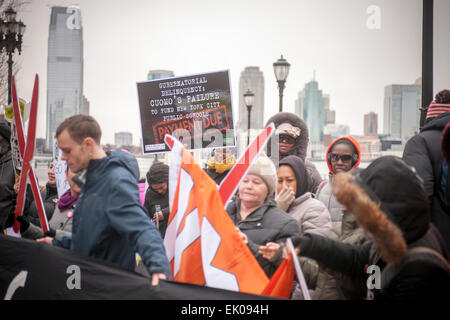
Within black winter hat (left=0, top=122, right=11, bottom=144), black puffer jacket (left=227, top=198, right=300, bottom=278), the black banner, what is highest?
black winter hat (left=0, top=122, right=11, bottom=144)

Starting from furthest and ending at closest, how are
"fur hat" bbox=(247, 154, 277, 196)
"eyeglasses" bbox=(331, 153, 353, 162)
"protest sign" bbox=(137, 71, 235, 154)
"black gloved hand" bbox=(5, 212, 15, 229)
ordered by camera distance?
"protest sign" bbox=(137, 71, 235, 154)
"eyeglasses" bbox=(331, 153, 353, 162)
"black gloved hand" bbox=(5, 212, 15, 229)
"fur hat" bbox=(247, 154, 277, 196)

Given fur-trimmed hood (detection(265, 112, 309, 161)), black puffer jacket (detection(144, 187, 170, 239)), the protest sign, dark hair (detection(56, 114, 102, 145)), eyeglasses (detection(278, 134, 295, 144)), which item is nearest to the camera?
dark hair (detection(56, 114, 102, 145))

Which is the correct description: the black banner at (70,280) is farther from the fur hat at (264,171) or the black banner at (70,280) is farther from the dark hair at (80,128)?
the fur hat at (264,171)

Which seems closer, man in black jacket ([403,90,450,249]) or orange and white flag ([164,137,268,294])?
orange and white flag ([164,137,268,294])

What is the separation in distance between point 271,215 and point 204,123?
2006 mm

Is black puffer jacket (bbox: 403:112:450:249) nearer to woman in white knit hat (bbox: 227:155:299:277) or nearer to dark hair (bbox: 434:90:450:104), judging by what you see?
dark hair (bbox: 434:90:450:104)

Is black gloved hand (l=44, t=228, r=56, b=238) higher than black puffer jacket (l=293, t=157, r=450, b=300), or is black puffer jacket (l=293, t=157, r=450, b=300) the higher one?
black puffer jacket (l=293, t=157, r=450, b=300)

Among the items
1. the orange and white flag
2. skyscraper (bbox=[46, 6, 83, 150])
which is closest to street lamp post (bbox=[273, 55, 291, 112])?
skyscraper (bbox=[46, 6, 83, 150])

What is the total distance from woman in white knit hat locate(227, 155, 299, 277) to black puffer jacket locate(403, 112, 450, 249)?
1132 millimetres

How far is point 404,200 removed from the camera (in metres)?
1.97

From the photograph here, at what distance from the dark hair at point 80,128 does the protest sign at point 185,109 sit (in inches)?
78.1

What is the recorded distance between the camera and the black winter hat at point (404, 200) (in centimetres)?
197

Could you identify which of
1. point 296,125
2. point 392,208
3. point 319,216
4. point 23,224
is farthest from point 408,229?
point 296,125

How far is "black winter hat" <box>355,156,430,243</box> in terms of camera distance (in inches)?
77.6
